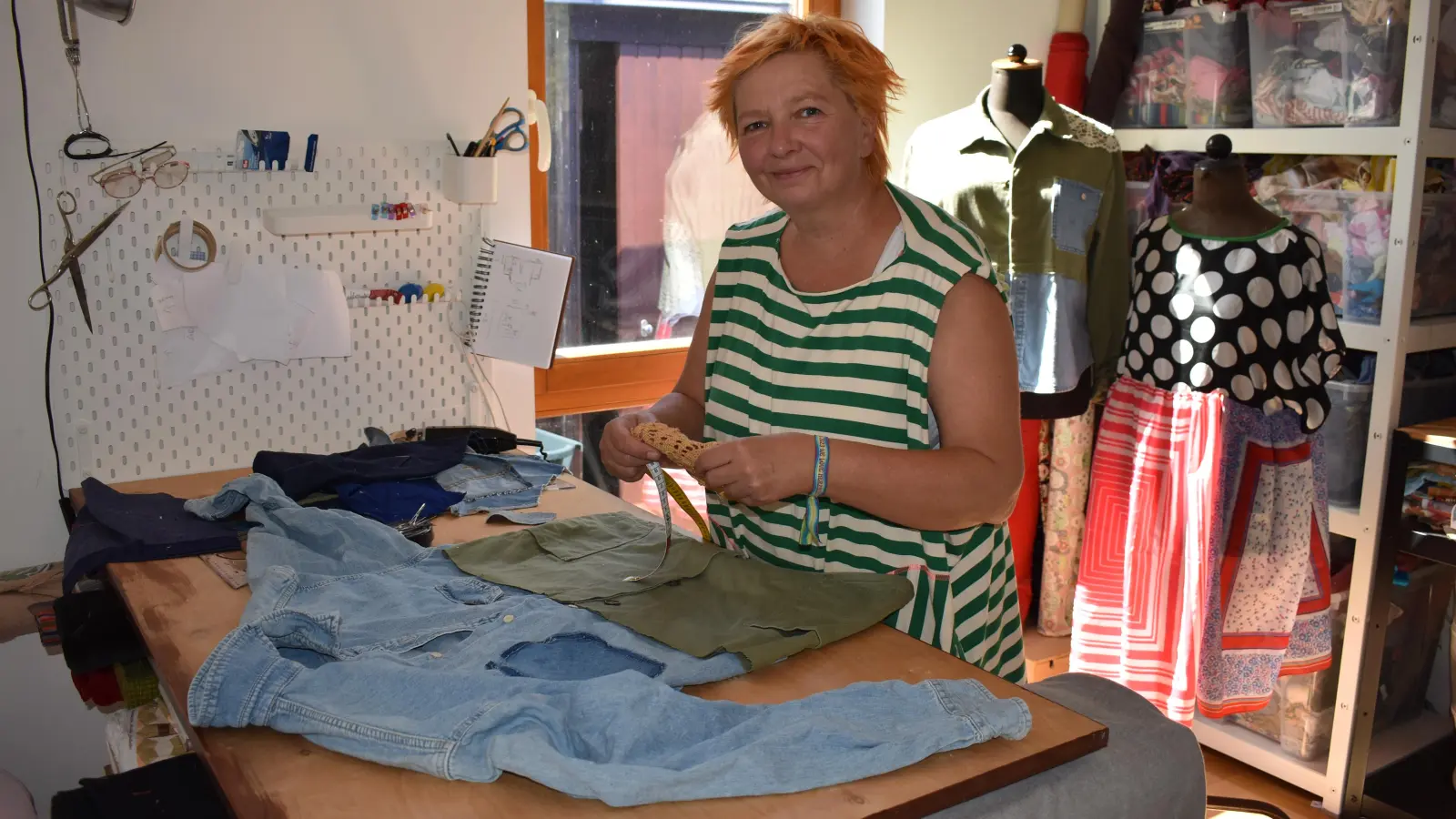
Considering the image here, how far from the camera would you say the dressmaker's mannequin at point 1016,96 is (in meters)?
2.61

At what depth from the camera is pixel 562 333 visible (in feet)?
8.60

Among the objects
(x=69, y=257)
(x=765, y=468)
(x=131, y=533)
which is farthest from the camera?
(x=69, y=257)

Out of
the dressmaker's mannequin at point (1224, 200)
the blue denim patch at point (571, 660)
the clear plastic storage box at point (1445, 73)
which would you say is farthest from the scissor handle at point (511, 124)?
the clear plastic storage box at point (1445, 73)

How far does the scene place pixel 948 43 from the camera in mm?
2953

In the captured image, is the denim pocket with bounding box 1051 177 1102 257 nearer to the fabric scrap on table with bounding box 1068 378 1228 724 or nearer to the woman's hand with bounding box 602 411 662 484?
the fabric scrap on table with bounding box 1068 378 1228 724

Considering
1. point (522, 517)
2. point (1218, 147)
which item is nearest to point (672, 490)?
point (522, 517)

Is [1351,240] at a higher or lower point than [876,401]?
→ higher

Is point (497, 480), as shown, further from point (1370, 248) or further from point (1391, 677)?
point (1391, 677)

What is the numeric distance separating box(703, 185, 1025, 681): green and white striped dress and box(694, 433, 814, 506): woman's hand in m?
0.18

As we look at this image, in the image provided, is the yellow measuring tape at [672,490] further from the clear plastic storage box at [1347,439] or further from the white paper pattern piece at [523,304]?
the clear plastic storage box at [1347,439]

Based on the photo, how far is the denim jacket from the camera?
958 millimetres

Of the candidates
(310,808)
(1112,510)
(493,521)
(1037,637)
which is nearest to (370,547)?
(493,521)

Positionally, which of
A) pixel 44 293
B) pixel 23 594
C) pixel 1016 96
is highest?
pixel 1016 96

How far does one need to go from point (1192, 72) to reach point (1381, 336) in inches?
29.5
